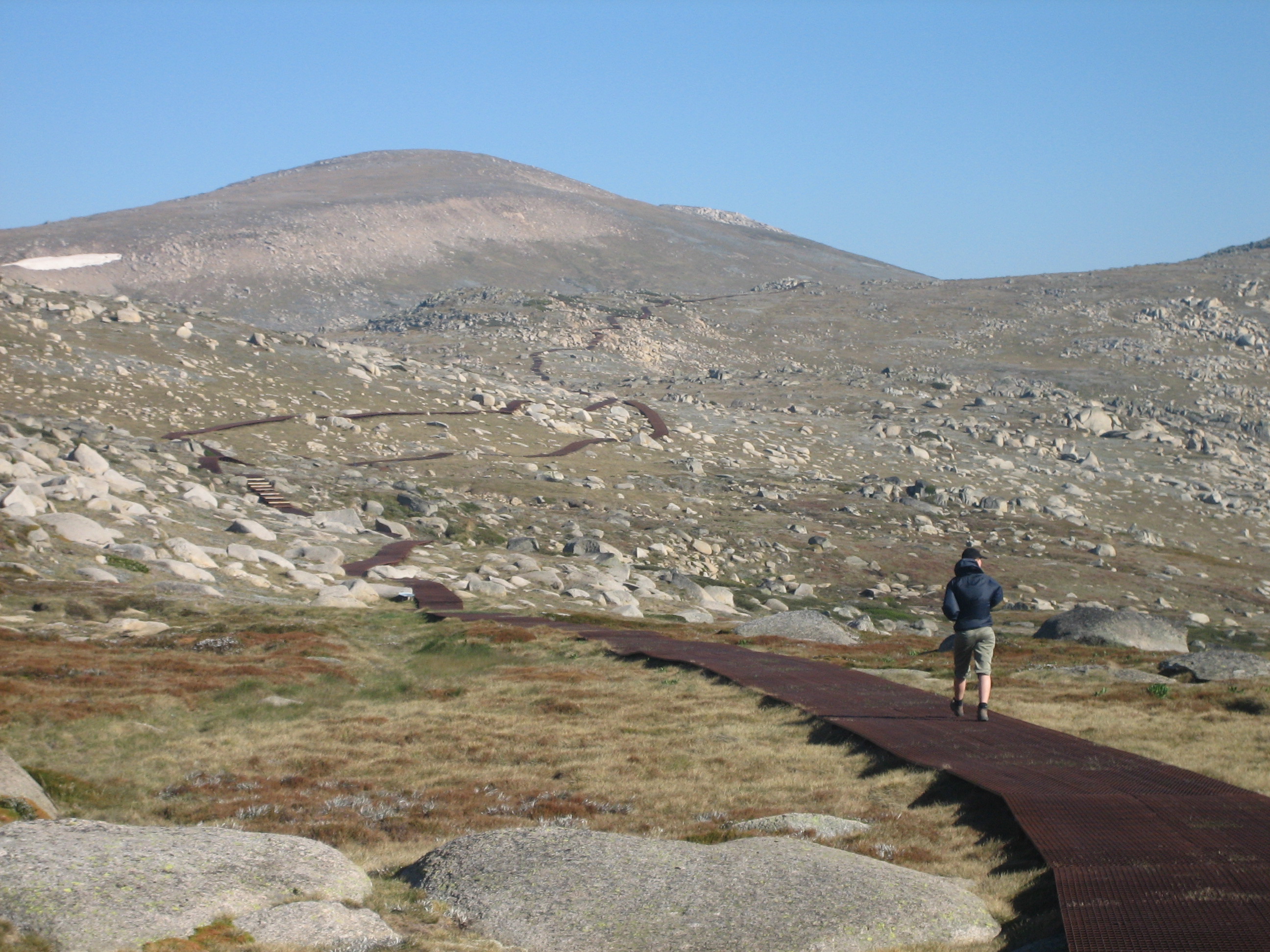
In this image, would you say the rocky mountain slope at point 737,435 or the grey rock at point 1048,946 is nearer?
the grey rock at point 1048,946

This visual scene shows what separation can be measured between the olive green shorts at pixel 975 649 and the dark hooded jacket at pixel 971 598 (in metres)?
0.09

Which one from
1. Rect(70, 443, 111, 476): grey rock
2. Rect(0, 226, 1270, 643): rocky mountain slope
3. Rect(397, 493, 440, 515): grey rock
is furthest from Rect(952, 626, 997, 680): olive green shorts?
Rect(397, 493, 440, 515): grey rock

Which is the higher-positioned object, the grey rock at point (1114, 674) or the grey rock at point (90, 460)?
the grey rock at point (90, 460)

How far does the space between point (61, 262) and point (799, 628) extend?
145900 mm

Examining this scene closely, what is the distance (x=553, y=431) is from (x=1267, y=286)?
106m

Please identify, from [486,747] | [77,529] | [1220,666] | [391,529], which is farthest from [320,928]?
[391,529]

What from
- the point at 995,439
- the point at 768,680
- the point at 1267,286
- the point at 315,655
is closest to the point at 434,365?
the point at 995,439

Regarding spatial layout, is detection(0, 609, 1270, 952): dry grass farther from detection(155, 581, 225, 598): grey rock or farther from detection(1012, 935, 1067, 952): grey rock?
detection(155, 581, 225, 598): grey rock

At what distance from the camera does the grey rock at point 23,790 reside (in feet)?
37.5

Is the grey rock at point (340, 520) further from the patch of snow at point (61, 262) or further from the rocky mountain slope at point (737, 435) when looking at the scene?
the patch of snow at point (61, 262)

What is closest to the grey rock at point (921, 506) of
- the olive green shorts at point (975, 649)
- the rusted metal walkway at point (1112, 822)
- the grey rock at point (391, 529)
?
the grey rock at point (391, 529)

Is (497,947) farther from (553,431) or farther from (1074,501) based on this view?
(1074,501)

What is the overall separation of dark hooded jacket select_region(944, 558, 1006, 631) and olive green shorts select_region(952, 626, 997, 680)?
9 cm

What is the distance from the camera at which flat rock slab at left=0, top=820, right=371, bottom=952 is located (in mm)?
7836
